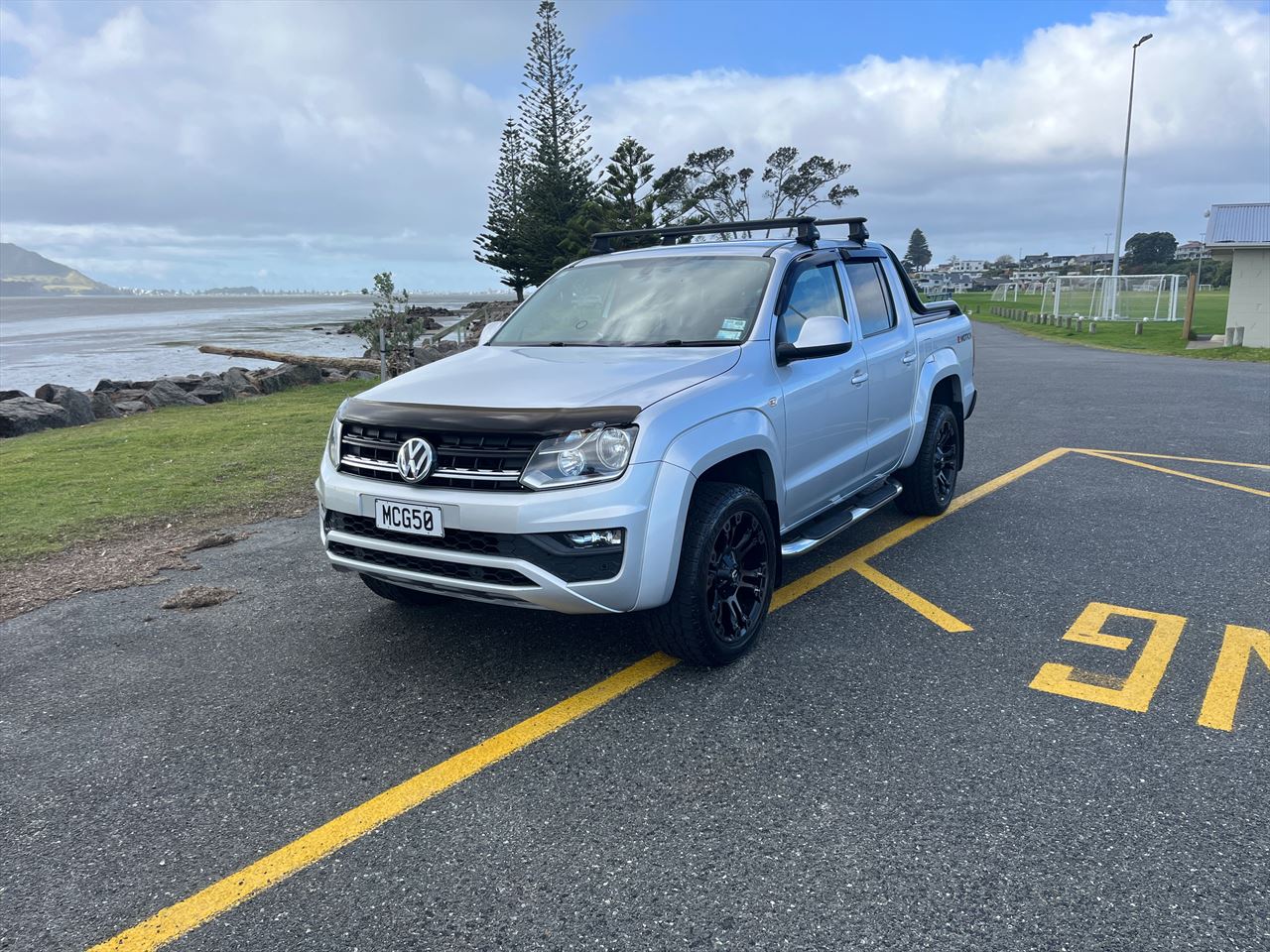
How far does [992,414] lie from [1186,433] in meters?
2.32

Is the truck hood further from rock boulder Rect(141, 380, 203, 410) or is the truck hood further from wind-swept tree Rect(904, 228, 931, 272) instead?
wind-swept tree Rect(904, 228, 931, 272)

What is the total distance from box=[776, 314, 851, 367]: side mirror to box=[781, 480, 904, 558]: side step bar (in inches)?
36.0

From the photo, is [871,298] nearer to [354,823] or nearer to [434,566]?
[434,566]

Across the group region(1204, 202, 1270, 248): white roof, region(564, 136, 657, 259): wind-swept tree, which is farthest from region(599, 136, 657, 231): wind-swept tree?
region(1204, 202, 1270, 248): white roof

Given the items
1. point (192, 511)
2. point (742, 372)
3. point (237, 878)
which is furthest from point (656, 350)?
point (192, 511)

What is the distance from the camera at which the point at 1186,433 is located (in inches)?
391

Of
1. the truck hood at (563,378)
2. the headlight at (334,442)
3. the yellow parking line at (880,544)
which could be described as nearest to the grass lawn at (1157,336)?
the yellow parking line at (880,544)

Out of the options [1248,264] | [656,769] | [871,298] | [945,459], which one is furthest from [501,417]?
[1248,264]

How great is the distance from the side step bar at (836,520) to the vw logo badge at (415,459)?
5.80 ft

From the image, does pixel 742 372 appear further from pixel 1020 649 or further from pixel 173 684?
pixel 173 684

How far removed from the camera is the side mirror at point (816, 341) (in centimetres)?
431

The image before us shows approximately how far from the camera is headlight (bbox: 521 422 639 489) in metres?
3.52

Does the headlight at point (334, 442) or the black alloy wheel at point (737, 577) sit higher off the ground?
the headlight at point (334, 442)

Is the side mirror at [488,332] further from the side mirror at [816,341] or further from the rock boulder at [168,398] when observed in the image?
the rock boulder at [168,398]
